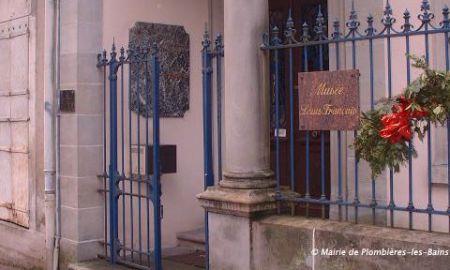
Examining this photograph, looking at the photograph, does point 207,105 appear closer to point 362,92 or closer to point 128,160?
point 362,92

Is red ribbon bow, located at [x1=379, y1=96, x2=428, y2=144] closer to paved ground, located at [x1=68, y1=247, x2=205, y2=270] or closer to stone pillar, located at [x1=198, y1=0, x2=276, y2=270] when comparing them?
stone pillar, located at [x1=198, y1=0, x2=276, y2=270]

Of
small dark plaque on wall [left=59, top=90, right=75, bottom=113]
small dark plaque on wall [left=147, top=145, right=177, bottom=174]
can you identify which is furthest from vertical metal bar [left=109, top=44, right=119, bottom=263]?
small dark plaque on wall [left=147, top=145, right=177, bottom=174]

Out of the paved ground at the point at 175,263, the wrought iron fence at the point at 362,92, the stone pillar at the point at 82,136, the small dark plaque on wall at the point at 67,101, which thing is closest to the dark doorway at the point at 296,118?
the wrought iron fence at the point at 362,92

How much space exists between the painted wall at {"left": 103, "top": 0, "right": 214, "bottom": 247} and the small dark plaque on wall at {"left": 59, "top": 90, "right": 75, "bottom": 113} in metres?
0.67

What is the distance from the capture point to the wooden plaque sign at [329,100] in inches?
196

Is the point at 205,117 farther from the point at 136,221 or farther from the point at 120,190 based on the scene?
the point at 136,221

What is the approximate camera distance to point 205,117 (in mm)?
6109

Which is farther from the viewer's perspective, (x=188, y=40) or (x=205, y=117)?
(x=188, y=40)

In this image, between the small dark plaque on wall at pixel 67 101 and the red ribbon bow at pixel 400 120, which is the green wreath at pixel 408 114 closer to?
the red ribbon bow at pixel 400 120

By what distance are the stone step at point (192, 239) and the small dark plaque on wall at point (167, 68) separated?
1.48m

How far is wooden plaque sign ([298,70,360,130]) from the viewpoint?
4969 mm

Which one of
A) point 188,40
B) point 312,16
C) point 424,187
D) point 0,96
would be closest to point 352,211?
point 424,187

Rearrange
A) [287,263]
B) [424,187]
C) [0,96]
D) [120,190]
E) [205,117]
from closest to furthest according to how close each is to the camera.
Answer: [287,263], [424,187], [205,117], [120,190], [0,96]

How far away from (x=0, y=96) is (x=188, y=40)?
8.79 feet
